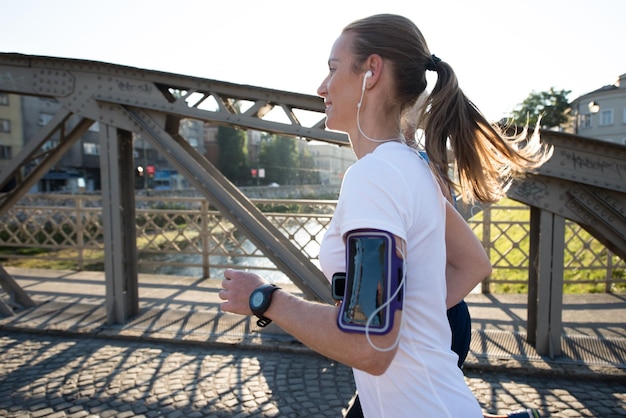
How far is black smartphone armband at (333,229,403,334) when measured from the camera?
1.16 meters

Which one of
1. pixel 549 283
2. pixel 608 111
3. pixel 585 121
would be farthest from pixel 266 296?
pixel 585 121

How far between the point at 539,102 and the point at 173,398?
2508 inches

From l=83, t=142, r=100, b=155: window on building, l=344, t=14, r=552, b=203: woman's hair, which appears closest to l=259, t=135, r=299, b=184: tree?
l=83, t=142, r=100, b=155: window on building

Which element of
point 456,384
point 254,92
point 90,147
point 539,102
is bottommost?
point 456,384

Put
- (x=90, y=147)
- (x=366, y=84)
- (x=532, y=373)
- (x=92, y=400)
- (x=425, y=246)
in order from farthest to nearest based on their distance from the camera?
(x=90, y=147), (x=532, y=373), (x=92, y=400), (x=366, y=84), (x=425, y=246)

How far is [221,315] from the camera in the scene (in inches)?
278

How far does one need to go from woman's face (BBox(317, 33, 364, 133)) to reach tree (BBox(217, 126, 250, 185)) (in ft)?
205

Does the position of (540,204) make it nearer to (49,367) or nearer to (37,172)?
(49,367)

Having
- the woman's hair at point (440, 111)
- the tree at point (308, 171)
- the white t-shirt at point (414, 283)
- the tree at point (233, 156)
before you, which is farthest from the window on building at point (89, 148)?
the white t-shirt at point (414, 283)

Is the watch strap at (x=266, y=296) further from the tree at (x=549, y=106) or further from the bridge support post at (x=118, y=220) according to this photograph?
the tree at (x=549, y=106)

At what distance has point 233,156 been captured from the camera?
64500 mm

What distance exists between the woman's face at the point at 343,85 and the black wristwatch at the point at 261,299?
64 centimetres

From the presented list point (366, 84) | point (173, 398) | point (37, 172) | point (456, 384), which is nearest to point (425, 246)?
point (456, 384)

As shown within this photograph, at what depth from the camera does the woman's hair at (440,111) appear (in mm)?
1519
